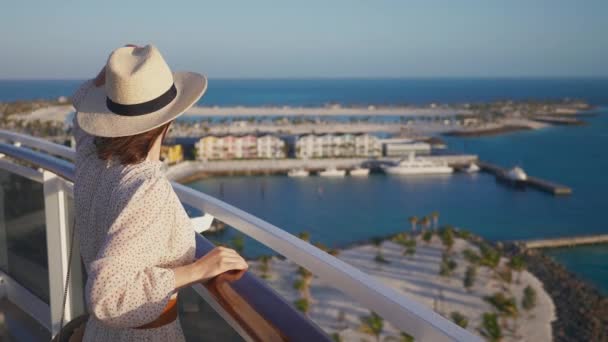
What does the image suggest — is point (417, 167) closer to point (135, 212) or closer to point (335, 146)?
point (335, 146)

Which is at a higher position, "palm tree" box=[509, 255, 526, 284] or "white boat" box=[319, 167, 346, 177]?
"palm tree" box=[509, 255, 526, 284]

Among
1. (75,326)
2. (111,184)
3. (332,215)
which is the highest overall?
(111,184)

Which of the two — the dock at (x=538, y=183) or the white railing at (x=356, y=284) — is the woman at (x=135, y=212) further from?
the dock at (x=538, y=183)

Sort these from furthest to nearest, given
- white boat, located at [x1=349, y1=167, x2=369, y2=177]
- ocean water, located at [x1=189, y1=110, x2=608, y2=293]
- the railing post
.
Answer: white boat, located at [x1=349, y1=167, x2=369, y2=177]
ocean water, located at [x1=189, y1=110, x2=608, y2=293]
the railing post

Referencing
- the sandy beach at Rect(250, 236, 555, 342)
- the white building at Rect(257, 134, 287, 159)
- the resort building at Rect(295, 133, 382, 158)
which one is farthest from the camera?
the resort building at Rect(295, 133, 382, 158)

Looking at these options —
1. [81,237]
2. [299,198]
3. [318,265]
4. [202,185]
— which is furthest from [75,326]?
[202,185]

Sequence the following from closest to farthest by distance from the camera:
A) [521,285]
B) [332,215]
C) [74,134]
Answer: [74,134] → [521,285] → [332,215]

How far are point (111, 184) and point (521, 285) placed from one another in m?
7.49

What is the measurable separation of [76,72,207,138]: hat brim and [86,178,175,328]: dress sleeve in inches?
2.1

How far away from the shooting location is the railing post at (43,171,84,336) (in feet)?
3.00

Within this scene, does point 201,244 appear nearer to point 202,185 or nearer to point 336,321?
point 336,321

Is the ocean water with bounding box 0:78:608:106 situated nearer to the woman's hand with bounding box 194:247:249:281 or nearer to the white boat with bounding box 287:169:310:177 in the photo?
the white boat with bounding box 287:169:310:177

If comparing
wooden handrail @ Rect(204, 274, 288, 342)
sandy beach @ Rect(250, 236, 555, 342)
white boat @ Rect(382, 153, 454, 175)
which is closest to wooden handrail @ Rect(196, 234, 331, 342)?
wooden handrail @ Rect(204, 274, 288, 342)

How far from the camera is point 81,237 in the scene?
1.60ft
